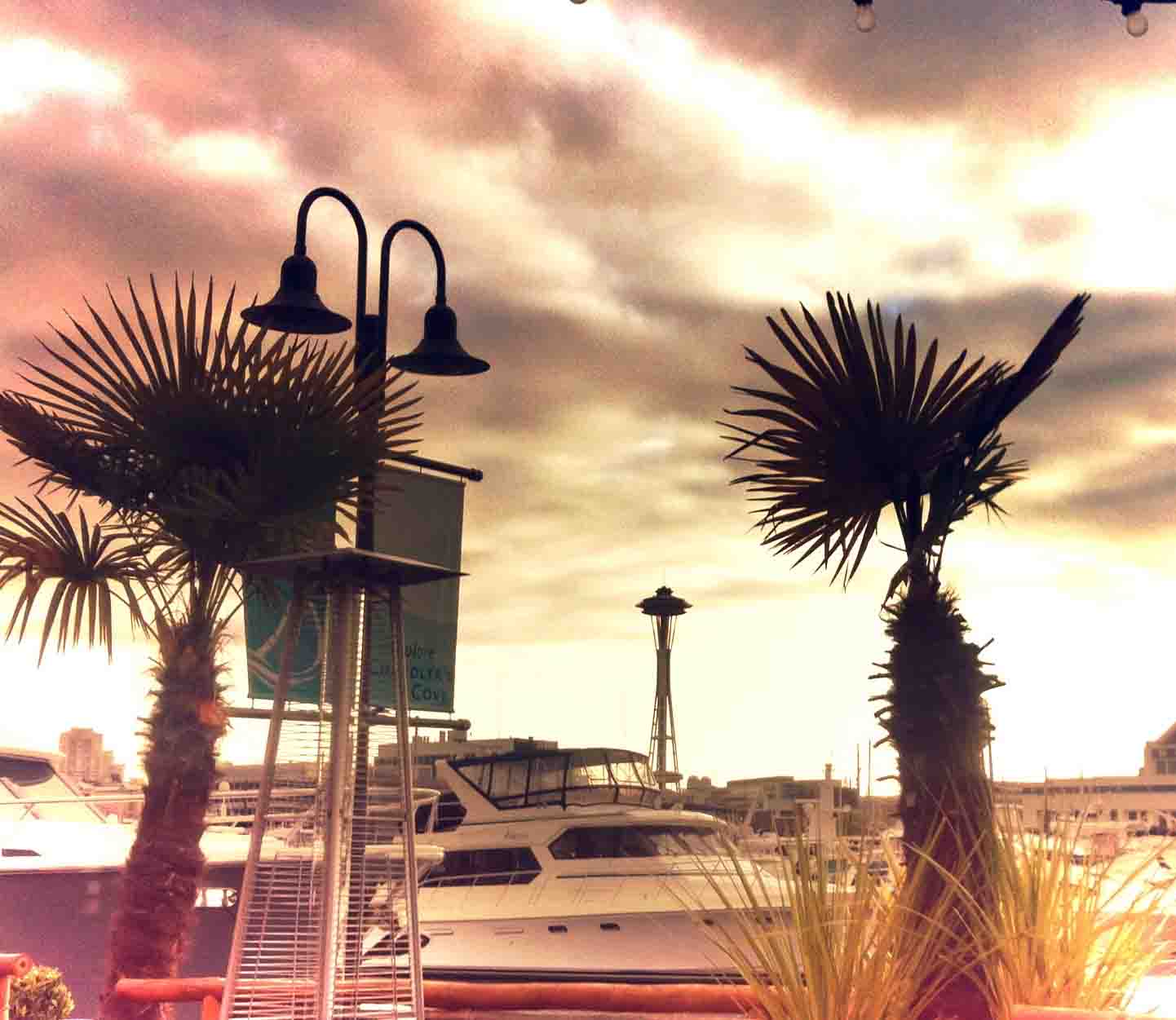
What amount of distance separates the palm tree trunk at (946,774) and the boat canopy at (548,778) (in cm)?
1830

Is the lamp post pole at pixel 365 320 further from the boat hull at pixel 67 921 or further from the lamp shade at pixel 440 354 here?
the boat hull at pixel 67 921

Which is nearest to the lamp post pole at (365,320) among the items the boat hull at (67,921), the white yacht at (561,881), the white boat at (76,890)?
the white boat at (76,890)

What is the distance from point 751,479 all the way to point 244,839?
1630 cm

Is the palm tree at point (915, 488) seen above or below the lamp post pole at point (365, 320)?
below

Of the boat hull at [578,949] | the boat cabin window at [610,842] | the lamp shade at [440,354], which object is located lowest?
the boat hull at [578,949]

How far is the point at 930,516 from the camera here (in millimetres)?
7766

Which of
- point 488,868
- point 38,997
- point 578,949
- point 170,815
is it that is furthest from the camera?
point 488,868

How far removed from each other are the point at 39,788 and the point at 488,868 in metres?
7.64

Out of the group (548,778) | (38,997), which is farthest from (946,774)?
(548,778)

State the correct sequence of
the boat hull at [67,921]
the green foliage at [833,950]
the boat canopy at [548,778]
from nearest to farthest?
the green foliage at [833,950], the boat hull at [67,921], the boat canopy at [548,778]

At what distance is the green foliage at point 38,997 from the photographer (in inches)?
387

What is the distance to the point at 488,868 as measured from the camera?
80.8 feet

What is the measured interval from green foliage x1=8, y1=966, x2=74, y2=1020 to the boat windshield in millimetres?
11517

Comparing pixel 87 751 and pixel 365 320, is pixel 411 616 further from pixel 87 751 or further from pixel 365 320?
pixel 87 751
